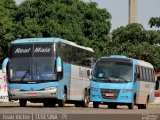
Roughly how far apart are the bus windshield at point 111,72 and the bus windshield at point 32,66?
241 cm

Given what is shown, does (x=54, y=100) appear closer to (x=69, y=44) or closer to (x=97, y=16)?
(x=69, y=44)

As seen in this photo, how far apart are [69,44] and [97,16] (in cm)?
Answer: 3792

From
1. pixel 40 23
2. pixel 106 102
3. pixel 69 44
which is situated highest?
pixel 40 23

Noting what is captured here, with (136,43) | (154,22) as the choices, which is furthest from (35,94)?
(136,43)

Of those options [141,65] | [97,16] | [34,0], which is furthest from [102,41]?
[141,65]

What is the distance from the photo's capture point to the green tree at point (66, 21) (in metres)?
70.1

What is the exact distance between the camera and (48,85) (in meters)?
34.6

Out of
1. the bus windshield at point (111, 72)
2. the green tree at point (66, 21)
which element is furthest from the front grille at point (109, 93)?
the green tree at point (66, 21)

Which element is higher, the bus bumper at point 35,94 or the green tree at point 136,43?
the green tree at point 136,43

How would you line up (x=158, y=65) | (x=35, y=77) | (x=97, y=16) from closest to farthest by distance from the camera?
(x=35, y=77) < (x=158, y=65) < (x=97, y=16)

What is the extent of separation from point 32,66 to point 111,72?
13.2 feet

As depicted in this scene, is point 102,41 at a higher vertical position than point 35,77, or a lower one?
→ higher

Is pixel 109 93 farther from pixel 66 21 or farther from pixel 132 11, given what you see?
pixel 132 11

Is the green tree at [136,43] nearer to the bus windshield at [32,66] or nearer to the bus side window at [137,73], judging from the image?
the bus side window at [137,73]
